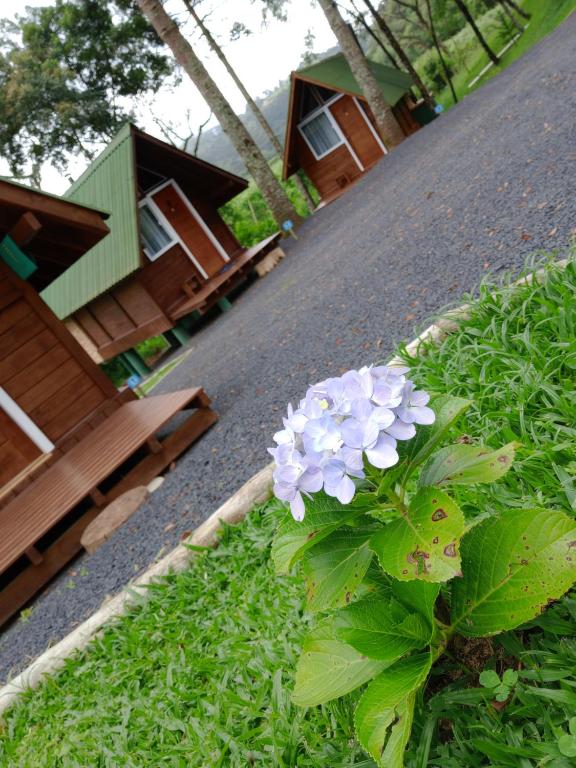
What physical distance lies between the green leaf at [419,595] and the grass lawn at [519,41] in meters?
18.4

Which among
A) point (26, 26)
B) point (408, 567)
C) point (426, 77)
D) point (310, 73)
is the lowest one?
point (408, 567)

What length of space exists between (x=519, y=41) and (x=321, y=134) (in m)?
9.29

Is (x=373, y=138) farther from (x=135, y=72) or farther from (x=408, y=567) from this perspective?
(x=408, y=567)

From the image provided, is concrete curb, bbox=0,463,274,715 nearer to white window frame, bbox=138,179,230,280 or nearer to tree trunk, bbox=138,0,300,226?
white window frame, bbox=138,179,230,280

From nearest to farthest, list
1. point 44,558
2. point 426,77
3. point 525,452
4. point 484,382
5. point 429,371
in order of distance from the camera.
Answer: point 525,452
point 484,382
point 429,371
point 44,558
point 426,77

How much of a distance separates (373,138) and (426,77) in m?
15.3

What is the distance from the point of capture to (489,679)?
55.2 inches

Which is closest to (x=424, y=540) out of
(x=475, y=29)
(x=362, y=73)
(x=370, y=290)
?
(x=370, y=290)

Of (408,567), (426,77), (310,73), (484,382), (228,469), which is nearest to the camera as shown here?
(408,567)

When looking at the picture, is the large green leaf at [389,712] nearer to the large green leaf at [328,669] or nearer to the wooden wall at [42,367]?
the large green leaf at [328,669]

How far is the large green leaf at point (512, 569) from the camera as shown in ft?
4.25

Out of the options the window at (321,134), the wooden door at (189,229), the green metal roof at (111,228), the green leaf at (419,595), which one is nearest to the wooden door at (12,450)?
the green leaf at (419,595)

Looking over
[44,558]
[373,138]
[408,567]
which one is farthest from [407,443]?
[373,138]

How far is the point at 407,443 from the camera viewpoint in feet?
4.51
